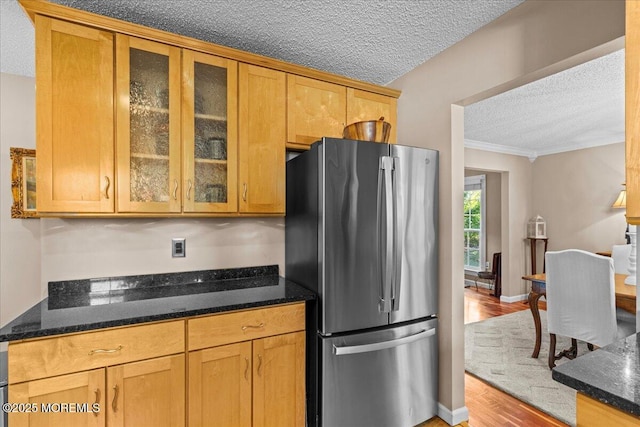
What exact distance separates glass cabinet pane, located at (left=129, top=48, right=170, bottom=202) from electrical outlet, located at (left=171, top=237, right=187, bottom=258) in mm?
405

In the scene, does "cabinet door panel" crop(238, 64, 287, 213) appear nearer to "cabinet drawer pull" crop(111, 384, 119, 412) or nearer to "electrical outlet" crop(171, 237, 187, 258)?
"electrical outlet" crop(171, 237, 187, 258)

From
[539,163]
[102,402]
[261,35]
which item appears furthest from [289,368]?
[539,163]

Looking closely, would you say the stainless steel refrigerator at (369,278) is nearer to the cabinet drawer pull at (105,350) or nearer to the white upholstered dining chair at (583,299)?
the cabinet drawer pull at (105,350)

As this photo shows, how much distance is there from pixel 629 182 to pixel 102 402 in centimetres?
221

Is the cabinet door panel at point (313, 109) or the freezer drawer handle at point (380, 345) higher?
the cabinet door panel at point (313, 109)

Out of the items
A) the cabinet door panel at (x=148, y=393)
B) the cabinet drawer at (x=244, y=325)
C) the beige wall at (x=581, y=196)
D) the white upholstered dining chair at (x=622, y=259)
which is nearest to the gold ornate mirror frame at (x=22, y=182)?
the cabinet door panel at (x=148, y=393)

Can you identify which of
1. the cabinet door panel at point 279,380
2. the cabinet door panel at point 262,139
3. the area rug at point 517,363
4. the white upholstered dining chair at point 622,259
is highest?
the cabinet door panel at point 262,139

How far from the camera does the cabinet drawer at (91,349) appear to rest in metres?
1.26

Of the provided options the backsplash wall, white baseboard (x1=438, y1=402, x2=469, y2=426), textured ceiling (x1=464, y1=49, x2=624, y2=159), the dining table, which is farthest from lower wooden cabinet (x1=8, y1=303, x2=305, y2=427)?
textured ceiling (x1=464, y1=49, x2=624, y2=159)

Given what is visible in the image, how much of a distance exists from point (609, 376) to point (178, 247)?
2.21m

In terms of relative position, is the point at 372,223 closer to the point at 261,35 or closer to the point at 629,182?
the point at 629,182

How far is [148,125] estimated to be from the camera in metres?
1.79

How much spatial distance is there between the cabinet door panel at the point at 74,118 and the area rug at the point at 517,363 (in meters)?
3.22

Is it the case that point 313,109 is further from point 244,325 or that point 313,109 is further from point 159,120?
point 244,325
